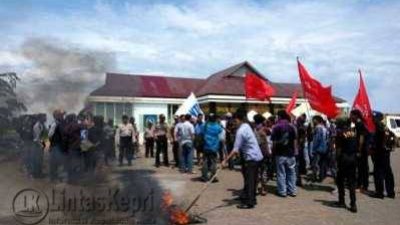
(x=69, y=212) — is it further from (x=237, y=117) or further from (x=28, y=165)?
(x=28, y=165)

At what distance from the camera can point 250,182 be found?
35.2 feet

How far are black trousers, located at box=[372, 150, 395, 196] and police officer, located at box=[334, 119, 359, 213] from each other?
165 cm

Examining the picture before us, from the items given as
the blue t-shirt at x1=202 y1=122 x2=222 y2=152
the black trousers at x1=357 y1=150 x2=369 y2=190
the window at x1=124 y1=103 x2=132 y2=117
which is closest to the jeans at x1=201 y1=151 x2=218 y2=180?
the blue t-shirt at x1=202 y1=122 x2=222 y2=152

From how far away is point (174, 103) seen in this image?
35406 millimetres

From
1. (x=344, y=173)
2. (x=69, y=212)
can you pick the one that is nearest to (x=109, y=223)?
(x=69, y=212)

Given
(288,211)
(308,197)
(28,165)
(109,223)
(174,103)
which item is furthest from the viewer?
(174,103)

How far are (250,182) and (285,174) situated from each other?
1.88 m

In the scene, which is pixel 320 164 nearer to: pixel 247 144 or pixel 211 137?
pixel 211 137

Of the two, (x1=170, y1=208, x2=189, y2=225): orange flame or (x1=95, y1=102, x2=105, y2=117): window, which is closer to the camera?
(x1=170, y1=208, x2=189, y2=225): orange flame

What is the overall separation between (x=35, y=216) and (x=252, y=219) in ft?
12.2

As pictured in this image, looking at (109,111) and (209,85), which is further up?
(209,85)

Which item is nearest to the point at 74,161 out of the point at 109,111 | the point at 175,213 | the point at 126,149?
the point at 109,111

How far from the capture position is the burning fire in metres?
8.84

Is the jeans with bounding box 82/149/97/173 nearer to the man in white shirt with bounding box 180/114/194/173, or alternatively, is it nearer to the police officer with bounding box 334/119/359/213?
the man in white shirt with bounding box 180/114/194/173
